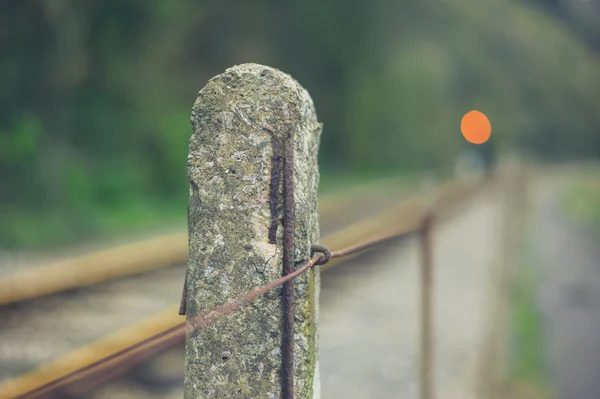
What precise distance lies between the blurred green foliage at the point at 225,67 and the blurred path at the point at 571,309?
7406 mm

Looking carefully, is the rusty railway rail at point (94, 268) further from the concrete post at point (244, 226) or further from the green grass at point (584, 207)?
the green grass at point (584, 207)

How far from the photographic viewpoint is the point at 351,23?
114 feet

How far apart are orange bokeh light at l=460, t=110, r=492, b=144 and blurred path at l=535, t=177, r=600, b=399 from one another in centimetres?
2635

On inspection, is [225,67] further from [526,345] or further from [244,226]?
[244,226]

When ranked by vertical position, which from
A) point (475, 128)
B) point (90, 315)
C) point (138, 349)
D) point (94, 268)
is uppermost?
point (475, 128)

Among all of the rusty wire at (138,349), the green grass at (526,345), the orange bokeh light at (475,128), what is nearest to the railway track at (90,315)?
the green grass at (526,345)

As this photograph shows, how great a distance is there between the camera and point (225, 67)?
24.4 metres

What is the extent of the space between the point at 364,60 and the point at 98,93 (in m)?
22.1

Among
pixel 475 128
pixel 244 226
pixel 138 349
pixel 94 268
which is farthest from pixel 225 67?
pixel 138 349

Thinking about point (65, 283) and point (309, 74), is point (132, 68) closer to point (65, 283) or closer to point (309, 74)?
point (65, 283)

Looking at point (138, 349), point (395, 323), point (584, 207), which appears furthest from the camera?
point (584, 207)

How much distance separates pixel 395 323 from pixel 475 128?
37201 millimetres

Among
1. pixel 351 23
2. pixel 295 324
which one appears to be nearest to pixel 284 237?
pixel 295 324

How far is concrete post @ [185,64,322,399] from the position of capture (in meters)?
1.53
